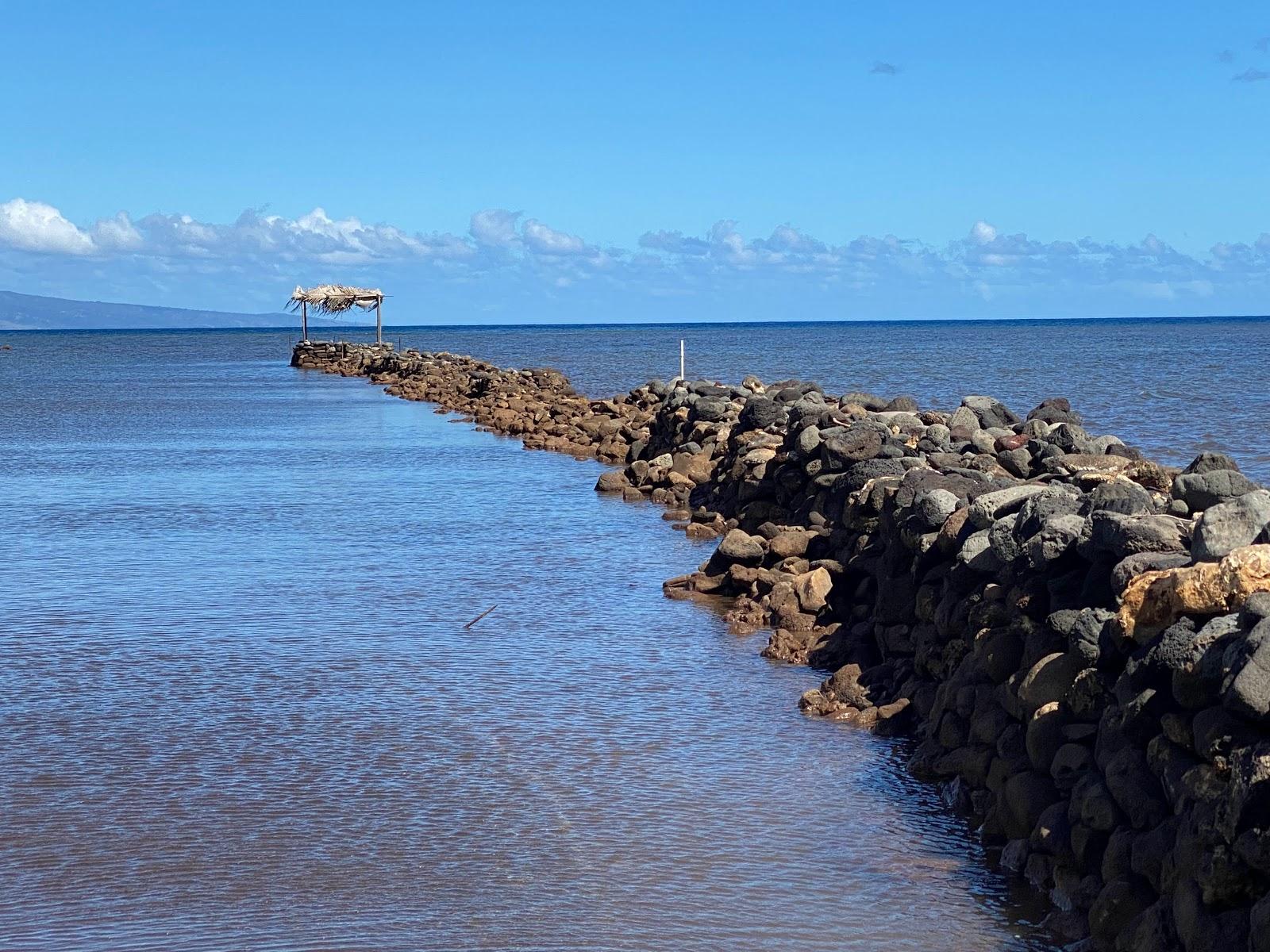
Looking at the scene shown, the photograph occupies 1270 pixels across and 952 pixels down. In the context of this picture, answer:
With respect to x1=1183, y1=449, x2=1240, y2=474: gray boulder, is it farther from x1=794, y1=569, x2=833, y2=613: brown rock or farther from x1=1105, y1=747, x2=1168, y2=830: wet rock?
x1=1105, y1=747, x2=1168, y2=830: wet rock

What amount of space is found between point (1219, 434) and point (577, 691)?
20127 mm

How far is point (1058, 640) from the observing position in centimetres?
745

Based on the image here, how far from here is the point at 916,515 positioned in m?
10.3

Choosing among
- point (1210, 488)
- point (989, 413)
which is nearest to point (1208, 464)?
point (1210, 488)

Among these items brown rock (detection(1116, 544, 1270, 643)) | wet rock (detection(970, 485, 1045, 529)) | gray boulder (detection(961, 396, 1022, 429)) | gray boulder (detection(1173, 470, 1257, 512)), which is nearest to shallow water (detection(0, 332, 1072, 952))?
brown rock (detection(1116, 544, 1270, 643))

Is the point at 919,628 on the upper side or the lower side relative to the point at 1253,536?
lower

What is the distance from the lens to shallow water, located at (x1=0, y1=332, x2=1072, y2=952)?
636cm

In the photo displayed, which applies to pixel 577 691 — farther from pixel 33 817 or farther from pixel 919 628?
pixel 33 817

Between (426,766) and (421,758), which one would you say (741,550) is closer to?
(421,758)

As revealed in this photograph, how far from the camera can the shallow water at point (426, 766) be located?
250 inches

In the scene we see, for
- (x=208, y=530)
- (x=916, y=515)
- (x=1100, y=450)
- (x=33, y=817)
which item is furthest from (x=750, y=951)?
(x=208, y=530)

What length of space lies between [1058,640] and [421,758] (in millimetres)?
3550

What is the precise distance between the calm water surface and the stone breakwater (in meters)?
0.38

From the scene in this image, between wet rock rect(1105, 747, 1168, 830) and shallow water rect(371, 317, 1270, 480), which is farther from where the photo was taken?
shallow water rect(371, 317, 1270, 480)
